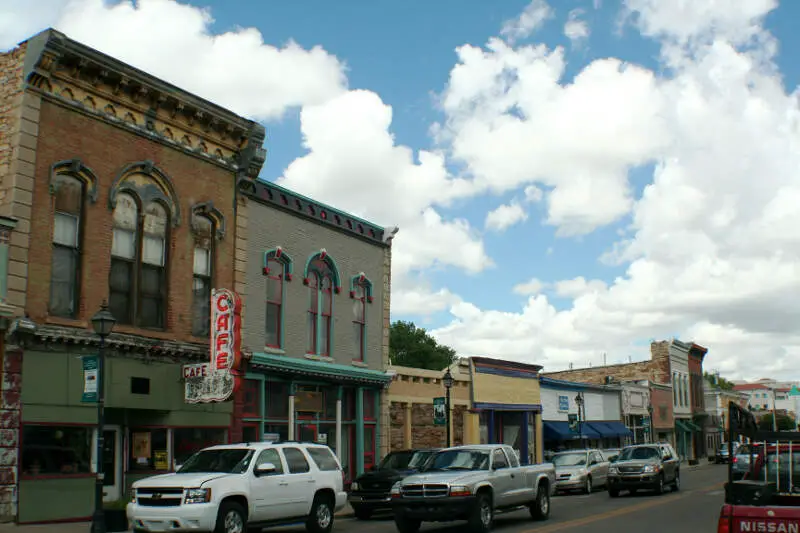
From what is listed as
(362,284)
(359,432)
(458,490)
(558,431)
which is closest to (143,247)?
(362,284)

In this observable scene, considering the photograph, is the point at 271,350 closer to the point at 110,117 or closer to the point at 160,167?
the point at 160,167

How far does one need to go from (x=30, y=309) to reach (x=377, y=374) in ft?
44.3

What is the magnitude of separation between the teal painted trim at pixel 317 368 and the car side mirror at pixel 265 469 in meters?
8.20

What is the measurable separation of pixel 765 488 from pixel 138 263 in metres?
16.6

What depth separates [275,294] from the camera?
26141 millimetres

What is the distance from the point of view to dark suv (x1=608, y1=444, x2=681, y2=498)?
27859mm

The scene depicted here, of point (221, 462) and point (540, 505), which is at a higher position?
point (221, 462)

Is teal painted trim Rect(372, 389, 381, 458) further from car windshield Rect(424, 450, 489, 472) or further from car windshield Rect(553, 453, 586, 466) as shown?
car windshield Rect(424, 450, 489, 472)

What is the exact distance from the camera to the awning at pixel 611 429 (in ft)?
164

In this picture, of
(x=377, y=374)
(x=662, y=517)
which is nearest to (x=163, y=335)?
(x=377, y=374)

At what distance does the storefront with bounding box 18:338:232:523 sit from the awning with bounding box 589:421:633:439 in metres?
32.1

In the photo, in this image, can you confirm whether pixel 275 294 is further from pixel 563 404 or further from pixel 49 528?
pixel 563 404

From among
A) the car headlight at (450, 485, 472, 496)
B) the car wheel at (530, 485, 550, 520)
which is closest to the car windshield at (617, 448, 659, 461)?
the car wheel at (530, 485, 550, 520)

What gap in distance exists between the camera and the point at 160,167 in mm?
22250
